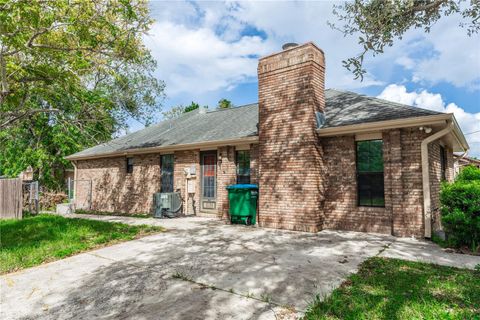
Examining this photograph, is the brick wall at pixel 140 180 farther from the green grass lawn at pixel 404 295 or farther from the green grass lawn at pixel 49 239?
the green grass lawn at pixel 404 295

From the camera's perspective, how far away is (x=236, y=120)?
1215 centimetres

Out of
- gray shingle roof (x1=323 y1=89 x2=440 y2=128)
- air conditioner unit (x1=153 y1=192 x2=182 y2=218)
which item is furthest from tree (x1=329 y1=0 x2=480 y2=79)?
air conditioner unit (x1=153 y1=192 x2=182 y2=218)

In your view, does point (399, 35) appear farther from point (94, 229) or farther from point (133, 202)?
point (133, 202)

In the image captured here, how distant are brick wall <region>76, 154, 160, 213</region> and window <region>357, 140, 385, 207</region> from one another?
27.7ft

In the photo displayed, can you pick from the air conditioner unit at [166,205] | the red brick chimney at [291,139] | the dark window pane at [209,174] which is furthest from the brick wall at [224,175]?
the air conditioner unit at [166,205]

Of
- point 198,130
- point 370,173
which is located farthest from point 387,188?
point 198,130

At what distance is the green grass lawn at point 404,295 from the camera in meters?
3.04

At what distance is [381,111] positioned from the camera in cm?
768

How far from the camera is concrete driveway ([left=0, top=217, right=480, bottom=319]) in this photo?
10.9 ft

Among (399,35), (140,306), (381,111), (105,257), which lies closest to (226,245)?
(105,257)

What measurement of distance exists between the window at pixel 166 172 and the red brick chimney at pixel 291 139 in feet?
16.2

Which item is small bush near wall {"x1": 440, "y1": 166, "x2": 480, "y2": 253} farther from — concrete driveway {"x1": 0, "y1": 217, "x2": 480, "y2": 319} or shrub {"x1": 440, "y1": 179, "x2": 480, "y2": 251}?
concrete driveway {"x1": 0, "y1": 217, "x2": 480, "y2": 319}

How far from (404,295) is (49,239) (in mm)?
7930

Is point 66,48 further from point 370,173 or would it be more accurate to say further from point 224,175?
point 370,173
